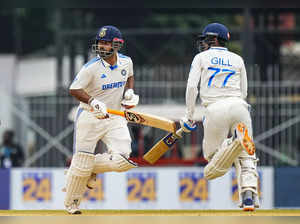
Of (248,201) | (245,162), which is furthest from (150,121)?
(248,201)

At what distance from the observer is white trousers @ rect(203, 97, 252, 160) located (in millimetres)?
9922

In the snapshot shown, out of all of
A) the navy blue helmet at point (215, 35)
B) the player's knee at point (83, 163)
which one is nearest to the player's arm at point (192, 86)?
the navy blue helmet at point (215, 35)

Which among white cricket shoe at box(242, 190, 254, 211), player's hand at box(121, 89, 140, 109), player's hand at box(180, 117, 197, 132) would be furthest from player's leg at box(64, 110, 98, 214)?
white cricket shoe at box(242, 190, 254, 211)

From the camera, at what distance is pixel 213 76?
9961mm

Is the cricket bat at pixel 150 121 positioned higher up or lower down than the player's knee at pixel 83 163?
higher up

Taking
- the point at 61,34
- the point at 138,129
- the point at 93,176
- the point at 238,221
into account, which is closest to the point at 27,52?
the point at 61,34

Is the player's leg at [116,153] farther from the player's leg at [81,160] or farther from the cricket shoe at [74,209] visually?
the cricket shoe at [74,209]

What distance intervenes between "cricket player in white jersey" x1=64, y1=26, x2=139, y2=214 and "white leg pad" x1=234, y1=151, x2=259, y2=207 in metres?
1.07

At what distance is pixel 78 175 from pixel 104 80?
39.8 inches

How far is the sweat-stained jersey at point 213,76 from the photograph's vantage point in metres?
9.94

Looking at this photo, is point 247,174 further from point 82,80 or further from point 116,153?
point 82,80

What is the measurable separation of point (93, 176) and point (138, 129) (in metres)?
7.25

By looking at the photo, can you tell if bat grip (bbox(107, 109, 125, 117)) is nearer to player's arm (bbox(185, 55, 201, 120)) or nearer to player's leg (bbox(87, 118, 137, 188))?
player's leg (bbox(87, 118, 137, 188))

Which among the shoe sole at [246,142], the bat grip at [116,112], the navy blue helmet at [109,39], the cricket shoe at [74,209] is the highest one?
the navy blue helmet at [109,39]
